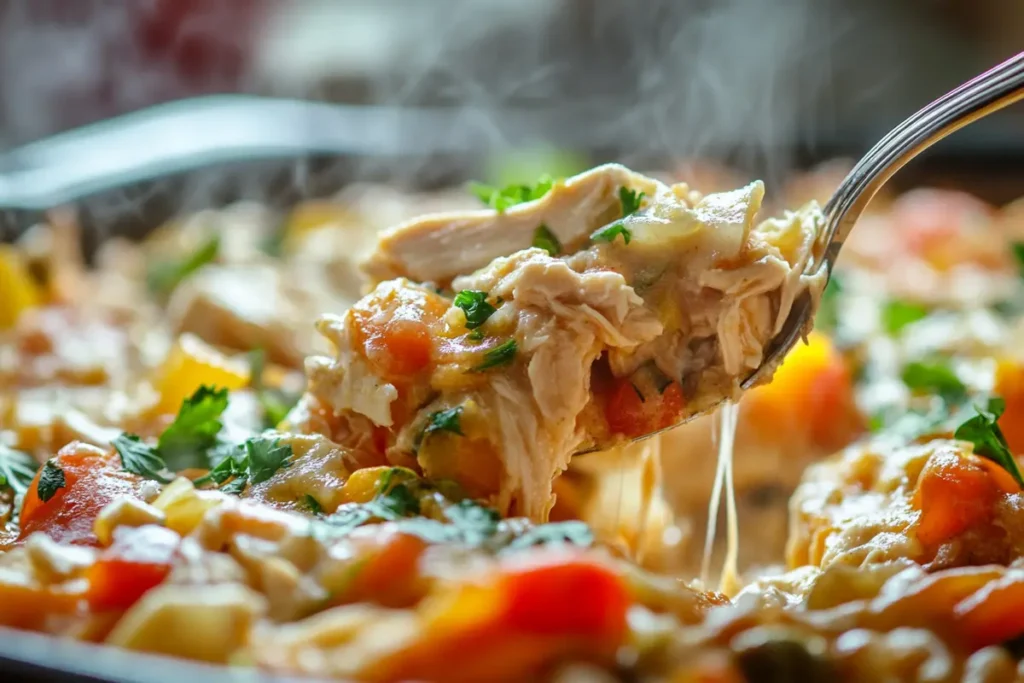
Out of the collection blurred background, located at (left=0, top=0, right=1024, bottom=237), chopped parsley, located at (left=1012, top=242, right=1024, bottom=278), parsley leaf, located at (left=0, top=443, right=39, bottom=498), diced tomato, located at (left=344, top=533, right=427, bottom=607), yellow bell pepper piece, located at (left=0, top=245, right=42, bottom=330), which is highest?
blurred background, located at (left=0, top=0, right=1024, bottom=237)

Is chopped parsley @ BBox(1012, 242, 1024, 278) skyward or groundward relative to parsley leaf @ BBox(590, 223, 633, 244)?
skyward

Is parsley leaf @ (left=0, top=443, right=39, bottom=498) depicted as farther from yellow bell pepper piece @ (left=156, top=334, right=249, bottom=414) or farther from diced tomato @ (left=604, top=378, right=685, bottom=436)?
diced tomato @ (left=604, top=378, right=685, bottom=436)

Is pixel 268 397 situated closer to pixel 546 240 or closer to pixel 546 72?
pixel 546 240

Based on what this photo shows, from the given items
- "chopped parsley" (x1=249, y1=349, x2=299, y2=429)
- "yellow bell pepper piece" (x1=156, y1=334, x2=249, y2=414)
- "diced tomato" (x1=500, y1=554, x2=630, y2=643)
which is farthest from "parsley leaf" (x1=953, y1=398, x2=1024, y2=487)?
"yellow bell pepper piece" (x1=156, y1=334, x2=249, y2=414)

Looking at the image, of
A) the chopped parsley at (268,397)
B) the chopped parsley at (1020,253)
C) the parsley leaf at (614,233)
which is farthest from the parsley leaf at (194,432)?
the chopped parsley at (1020,253)

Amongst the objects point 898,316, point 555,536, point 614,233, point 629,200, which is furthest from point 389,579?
point 898,316

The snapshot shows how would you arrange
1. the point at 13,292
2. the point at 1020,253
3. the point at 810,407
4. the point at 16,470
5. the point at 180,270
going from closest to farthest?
the point at 16,470 < the point at 810,407 < the point at 1020,253 < the point at 13,292 < the point at 180,270
